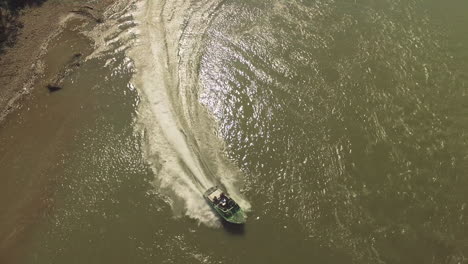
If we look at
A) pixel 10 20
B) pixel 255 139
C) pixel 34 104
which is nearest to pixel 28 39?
pixel 10 20

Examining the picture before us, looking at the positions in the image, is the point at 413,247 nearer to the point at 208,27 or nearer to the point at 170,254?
the point at 170,254

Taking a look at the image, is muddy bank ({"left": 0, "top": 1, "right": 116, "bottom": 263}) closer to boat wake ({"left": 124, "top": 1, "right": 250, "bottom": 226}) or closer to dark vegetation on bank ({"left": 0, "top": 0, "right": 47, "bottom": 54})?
dark vegetation on bank ({"left": 0, "top": 0, "right": 47, "bottom": 54})

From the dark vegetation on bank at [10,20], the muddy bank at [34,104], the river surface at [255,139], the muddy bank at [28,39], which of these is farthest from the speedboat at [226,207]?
the dark vegetation on bank at [10,20]

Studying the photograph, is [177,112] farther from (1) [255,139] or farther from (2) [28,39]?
(2) [28,39]

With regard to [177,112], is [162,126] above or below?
below

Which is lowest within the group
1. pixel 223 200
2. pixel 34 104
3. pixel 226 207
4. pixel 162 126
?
pixel 226 207
